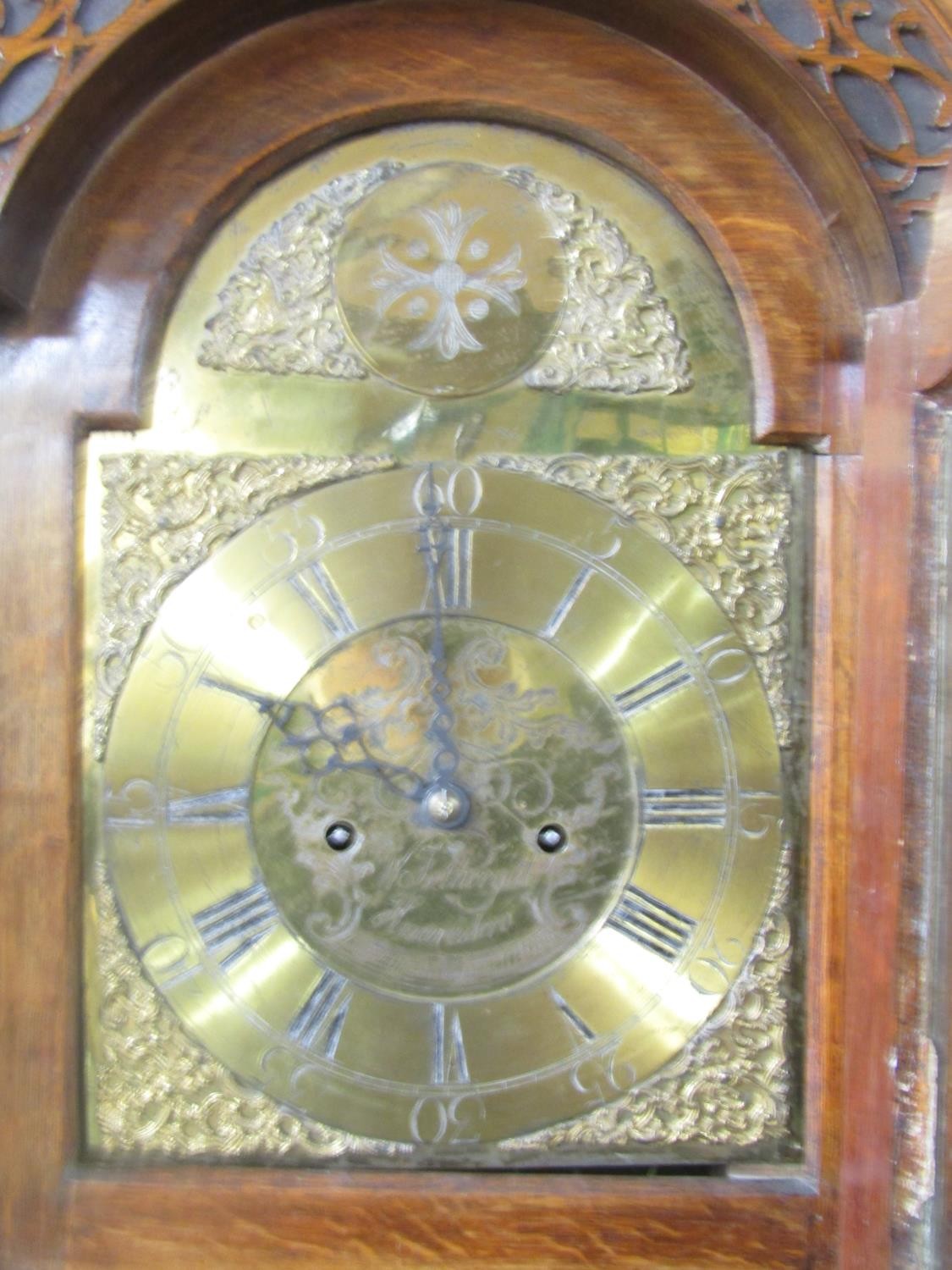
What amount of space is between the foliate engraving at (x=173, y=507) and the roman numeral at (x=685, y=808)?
535 millimetres

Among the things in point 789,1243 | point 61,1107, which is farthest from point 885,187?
point 61,1107

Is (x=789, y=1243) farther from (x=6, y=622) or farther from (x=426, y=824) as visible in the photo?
(x=6, y=622)

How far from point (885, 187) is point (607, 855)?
870mm

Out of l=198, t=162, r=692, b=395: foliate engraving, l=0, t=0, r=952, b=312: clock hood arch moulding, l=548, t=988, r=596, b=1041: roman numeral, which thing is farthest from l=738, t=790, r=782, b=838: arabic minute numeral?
l=0, t=0, r=952, b=312: clock hood arch moulding

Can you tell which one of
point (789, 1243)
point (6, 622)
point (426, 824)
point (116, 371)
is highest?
point (116, 371)

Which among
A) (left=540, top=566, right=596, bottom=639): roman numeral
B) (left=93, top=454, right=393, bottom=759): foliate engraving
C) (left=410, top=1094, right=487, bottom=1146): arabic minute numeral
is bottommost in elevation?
(left=410, top=1094, right=487, bottom=1146): arabic minute numeral

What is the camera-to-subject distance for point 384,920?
1.57 metres

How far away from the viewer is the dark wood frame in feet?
5.03

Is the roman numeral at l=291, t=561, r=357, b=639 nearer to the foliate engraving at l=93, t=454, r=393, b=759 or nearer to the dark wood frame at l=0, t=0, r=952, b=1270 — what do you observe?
the foliate engraving at l=93, t=454, r=393, b=759

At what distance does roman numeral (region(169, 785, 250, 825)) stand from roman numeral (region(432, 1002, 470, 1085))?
1.11ft


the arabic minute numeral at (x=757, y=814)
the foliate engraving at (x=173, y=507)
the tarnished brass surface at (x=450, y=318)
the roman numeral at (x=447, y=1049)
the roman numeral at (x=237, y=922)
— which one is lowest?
the roman numeral at (x=447, y=1049)

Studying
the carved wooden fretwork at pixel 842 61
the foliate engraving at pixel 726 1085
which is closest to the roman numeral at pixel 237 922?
the foliate engraving at pixel 726 1085

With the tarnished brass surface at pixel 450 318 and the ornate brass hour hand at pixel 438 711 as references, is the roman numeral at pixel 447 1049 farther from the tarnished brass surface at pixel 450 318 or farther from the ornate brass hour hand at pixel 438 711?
the tarnished brass surface at pixel 450 318

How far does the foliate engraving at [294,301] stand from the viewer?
63.6 inches
